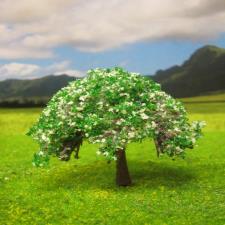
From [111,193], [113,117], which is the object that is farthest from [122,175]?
[113,117]

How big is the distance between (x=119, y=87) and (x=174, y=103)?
177 inches

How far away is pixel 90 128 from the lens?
36406mm

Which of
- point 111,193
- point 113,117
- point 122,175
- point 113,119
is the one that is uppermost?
point 113,117

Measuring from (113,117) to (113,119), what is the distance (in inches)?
10.3

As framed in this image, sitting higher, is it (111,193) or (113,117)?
(113,117)

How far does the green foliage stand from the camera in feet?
120

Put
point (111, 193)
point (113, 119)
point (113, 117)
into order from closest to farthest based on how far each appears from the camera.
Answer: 1. point (113, 117)
2. point (113, 119)
3. point (111, 193)

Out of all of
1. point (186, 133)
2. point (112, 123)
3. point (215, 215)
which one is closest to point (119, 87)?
point (112, 123)

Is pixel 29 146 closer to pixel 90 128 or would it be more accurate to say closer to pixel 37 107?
pixel 90 128

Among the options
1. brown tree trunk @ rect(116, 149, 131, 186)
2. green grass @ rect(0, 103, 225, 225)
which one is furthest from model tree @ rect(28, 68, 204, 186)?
green grass @ rect(0, 103, 225, 225)

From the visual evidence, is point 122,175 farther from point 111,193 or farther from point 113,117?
point 113,117

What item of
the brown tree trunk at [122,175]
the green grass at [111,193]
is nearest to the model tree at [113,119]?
the brown tree trunk at [122,175]

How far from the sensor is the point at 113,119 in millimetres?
37156

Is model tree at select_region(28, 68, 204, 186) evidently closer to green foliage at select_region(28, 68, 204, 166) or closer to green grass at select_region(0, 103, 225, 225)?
green foliage at select_region(28, 68, 204, 166)
